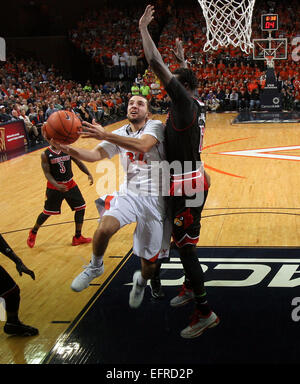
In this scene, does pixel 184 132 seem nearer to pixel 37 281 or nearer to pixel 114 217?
pixel 114 217

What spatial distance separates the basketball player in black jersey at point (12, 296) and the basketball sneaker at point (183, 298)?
1.20 metres

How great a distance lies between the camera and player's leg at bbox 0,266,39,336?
3.58 meters

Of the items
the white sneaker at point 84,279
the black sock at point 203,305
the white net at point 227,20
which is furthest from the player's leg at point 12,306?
the white net at point 227,20

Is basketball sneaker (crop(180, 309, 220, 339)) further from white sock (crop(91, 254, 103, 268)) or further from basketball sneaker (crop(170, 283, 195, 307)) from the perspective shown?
white sock (crop(91, 254, 103, 268))

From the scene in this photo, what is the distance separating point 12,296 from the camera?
3.64 m

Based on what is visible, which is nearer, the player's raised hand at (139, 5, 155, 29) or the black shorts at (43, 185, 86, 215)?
the player's raised hand at (139, 5, 155, 29)

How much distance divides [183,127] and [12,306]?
1899 mm

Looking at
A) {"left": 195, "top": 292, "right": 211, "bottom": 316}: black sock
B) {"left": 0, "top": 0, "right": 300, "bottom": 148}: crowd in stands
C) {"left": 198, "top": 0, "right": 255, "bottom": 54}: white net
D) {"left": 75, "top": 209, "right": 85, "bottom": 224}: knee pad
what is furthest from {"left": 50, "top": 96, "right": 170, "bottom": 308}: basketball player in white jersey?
{"left": 0, "top": 0, "right": 300, "bottom": 148}: crowd in stands

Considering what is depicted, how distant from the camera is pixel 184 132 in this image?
3500 millimetres

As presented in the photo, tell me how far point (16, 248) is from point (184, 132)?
3181 mm

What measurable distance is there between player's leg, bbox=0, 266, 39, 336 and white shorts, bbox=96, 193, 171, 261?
88cm

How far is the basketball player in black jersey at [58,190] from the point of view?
223 inches

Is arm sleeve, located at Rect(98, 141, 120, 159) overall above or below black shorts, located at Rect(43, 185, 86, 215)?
above

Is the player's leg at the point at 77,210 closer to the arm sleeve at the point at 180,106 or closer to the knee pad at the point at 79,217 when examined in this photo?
the knee pad at the point at 79,217
